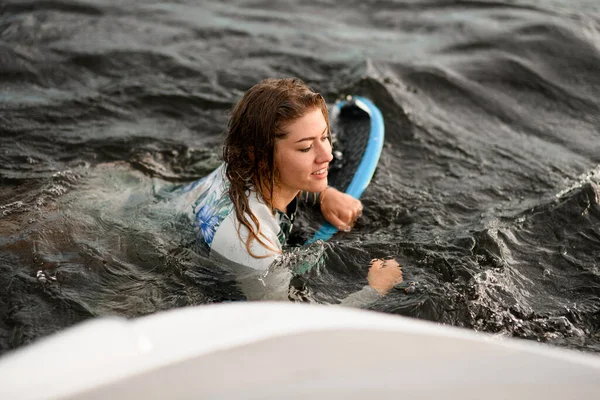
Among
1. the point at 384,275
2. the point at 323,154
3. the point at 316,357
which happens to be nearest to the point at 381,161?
the point at 384,275

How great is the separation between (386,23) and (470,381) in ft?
17.5

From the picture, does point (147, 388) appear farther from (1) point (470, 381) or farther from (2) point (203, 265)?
(2) point (203, 265)

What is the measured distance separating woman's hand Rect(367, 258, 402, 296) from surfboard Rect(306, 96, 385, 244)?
35 cm

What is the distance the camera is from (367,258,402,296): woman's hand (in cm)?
330

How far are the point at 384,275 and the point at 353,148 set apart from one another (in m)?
1.21

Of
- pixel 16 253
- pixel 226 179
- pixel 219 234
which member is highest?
pixel 226 179

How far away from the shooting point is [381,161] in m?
4.60

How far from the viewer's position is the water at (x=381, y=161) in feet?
10.6

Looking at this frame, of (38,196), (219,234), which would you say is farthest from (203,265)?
(38,196)

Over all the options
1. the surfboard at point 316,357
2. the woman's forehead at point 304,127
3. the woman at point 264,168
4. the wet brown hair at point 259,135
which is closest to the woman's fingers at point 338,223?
the woman at point 264,168

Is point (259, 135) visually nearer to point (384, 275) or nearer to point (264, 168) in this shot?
point (264, 168)

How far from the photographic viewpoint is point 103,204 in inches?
145

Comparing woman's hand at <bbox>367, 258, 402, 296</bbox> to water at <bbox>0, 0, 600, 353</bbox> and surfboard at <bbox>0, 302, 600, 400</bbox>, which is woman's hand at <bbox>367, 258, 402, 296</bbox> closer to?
water at <bbox>0, 0, 600, 353</bbox>

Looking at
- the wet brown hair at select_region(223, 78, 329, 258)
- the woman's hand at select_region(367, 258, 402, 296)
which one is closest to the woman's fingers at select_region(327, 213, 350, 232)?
the woman's hand at select_region(367, 258, 402, 296)
